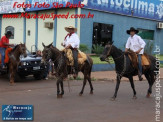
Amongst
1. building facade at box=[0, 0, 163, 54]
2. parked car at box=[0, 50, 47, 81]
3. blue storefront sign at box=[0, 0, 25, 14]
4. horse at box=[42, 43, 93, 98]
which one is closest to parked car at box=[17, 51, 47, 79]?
parked car at box=[0, 50, 47, 81]

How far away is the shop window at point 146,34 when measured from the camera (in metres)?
24.6

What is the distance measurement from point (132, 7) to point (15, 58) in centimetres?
1288

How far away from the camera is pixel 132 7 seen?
2311 centimetres

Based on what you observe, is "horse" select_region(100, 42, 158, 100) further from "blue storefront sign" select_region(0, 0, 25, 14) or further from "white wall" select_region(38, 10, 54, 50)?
"blue storefront sign" select_region(0, 0, 25, 14)

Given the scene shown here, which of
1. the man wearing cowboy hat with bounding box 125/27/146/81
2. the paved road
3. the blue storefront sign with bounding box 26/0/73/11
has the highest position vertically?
the blue storefront sign with bounding box 26/0/73/11

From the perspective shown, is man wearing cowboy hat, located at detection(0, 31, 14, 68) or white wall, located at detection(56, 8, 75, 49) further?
white wall, located at detection(56, 8, 75, 49)

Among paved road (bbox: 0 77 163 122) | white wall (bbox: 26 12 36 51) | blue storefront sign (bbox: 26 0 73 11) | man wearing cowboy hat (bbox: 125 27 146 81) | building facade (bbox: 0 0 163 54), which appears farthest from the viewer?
white wall (bbox: 26 12 36 51)

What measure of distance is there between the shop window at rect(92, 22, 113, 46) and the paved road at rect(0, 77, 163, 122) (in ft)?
31.6

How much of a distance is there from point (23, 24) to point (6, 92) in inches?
551

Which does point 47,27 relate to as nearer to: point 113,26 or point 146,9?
point 113,26

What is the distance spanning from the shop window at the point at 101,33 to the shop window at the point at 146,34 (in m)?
3.54

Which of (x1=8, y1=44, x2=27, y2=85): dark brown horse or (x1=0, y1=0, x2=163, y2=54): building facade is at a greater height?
(x1=0, y1=0, x2=163, y2=54): building facade

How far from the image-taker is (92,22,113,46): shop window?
21.4 meters

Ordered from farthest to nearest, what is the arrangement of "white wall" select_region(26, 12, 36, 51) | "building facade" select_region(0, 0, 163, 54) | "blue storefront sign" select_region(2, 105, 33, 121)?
"white wall" select_region(26, 12, 36, 51)
"building facade" select_region(0, 0, 163, 54)
"blue storefront sign" select_region(2, 105, 33, 121)
